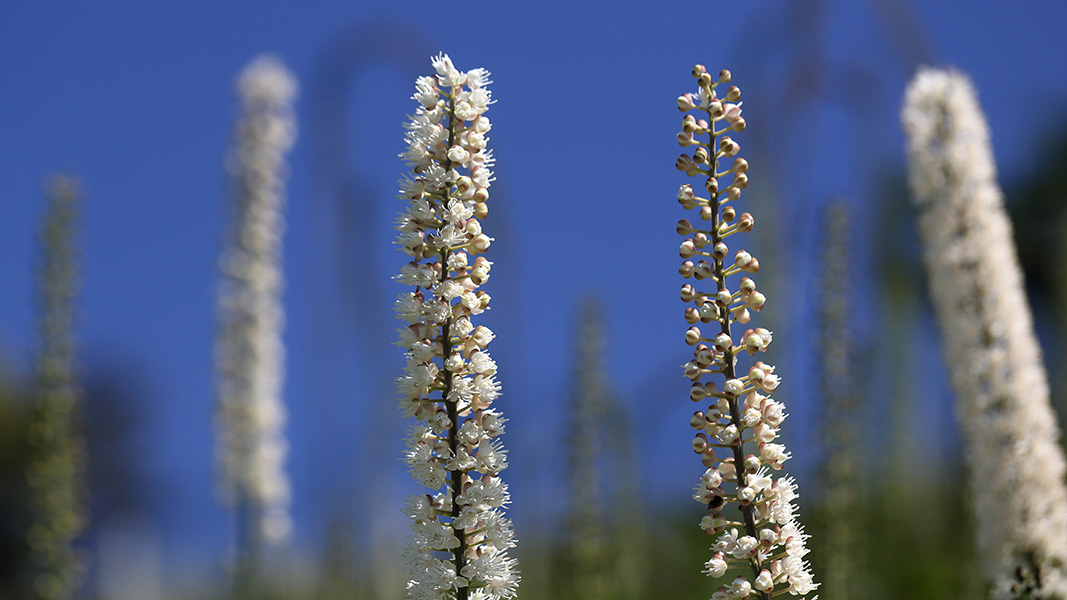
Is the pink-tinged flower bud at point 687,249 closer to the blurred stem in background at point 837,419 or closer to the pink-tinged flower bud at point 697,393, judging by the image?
the pink-tinged flower bud at point 697,393

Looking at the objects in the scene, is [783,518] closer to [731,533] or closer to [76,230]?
[731,533]

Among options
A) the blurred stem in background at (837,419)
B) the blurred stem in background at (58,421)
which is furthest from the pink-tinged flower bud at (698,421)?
the blurred stem in background at (58,421)

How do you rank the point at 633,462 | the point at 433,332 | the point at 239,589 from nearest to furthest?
1. the point at 433,332
2. the point at 239,589
3. the point at 633,462

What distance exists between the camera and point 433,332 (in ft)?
9.75

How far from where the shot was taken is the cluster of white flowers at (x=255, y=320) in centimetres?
1024

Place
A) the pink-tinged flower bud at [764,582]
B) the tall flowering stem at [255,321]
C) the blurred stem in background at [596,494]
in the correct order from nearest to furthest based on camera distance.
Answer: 1. the pink-tinged flower bud at [764,582]
2. the blurred stem in background at [596,494]
3. the tall flowering stem at [255,321]

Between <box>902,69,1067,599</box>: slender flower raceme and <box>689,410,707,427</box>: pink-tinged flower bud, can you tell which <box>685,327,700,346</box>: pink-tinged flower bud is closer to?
A: <box>689,410,707,427</box>: pink-tinged flower bud

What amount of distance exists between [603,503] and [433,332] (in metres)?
5.00

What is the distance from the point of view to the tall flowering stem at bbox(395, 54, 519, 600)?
287 centimetres

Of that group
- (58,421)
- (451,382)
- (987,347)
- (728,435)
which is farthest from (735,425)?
(58,421)

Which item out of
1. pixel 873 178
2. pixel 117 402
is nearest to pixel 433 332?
pixel 873 178

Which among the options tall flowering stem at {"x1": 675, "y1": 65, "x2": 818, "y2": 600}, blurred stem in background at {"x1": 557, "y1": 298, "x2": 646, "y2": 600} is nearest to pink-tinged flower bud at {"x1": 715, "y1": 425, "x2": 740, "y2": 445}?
tall flowering stem at {"x1": 675, "y1": 65, "x2": 818, "y2": 600}

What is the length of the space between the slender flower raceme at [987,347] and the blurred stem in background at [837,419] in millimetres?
1288

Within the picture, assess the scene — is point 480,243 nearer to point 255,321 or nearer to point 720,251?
point 720,251
